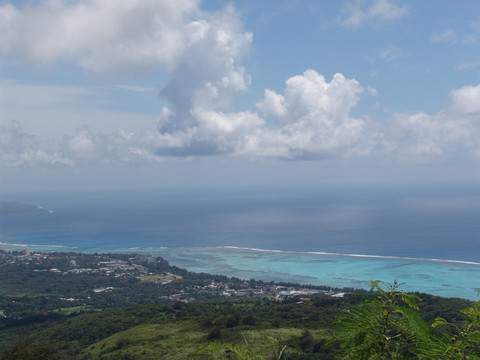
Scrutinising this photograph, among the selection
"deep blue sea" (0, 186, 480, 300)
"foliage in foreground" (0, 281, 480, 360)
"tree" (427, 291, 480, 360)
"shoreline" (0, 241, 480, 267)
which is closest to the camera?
"tree" (427, 291, 480, 360)

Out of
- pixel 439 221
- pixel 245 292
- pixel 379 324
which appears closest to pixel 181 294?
pixel 245 292

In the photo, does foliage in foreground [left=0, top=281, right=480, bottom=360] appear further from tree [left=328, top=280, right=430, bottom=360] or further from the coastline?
the coastline

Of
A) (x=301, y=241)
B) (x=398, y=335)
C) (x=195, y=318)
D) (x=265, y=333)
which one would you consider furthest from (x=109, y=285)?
(x=398, y=335)

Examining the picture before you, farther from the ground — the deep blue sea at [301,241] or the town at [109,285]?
the deep blue sea at [301,241]

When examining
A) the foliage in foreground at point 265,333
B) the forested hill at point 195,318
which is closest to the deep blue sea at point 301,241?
the forested hill at point 195,318

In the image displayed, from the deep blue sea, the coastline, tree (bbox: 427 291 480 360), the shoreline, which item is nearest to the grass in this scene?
tree (bbox: 427 291 480 360)

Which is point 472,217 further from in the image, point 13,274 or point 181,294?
point 13,274

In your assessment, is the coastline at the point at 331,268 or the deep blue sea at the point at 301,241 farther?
the deep blue sea at the point at 301,241

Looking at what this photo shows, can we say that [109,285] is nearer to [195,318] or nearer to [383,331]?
[195,318]

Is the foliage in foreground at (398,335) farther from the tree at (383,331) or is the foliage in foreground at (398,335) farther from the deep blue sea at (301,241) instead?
the deep blue sea at (301,241)
